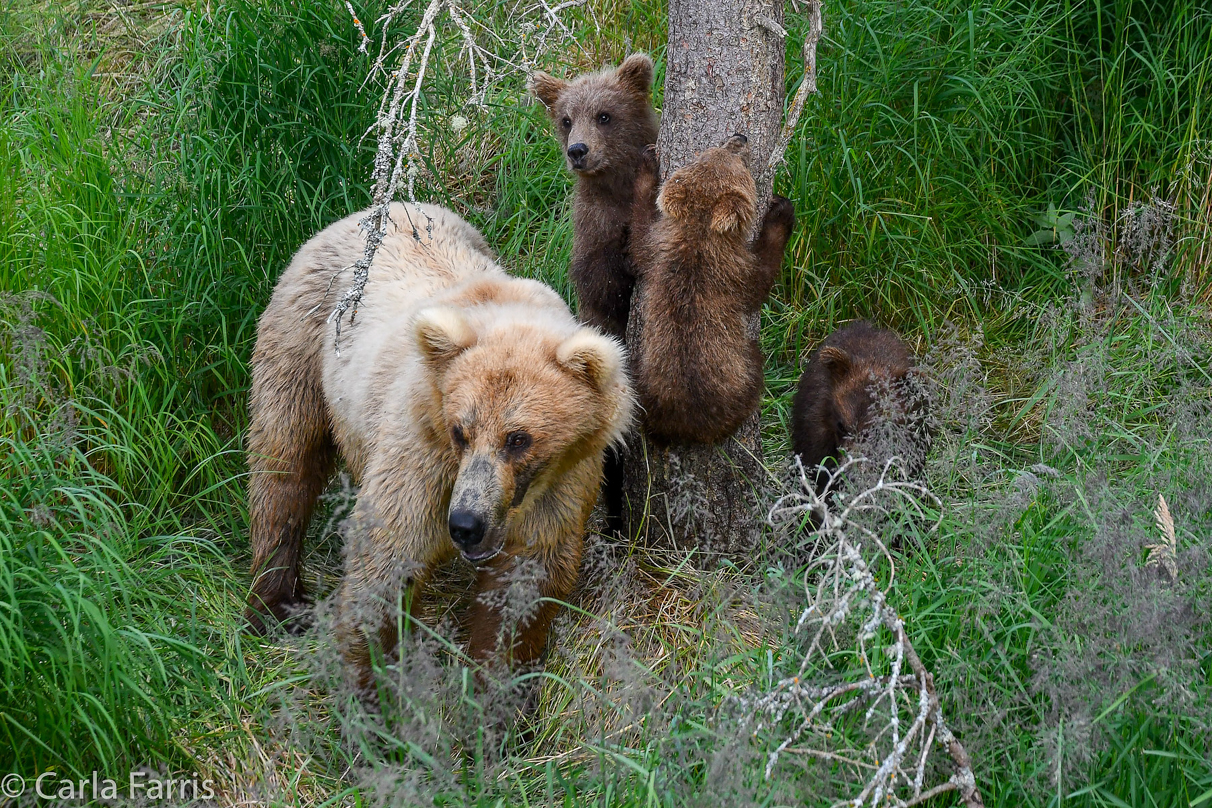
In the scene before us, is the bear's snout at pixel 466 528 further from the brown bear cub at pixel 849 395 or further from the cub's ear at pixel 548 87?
the cub's ear at pixel 548 87

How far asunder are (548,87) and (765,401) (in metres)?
1.91

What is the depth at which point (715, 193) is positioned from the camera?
3.78 m

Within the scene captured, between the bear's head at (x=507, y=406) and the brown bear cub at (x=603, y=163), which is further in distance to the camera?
the brown bear cub at (x=603, y=163)

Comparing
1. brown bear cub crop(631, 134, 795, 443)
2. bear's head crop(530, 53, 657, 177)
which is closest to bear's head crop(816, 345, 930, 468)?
brown bear cub crop(631, 134, 795, 443)

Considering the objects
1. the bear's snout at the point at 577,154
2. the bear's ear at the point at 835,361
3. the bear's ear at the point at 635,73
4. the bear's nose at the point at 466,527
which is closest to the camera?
the bear's nose at the point at 466,527

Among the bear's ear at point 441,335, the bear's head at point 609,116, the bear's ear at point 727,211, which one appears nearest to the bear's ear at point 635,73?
the bear's head at point 609,116

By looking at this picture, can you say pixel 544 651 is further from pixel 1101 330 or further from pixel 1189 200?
pixel 1189 200

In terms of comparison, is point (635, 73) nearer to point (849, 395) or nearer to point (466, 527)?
point (849, 395)

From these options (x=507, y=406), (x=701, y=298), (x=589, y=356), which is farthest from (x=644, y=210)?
(x=507, y=406)

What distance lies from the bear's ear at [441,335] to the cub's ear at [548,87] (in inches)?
87.0

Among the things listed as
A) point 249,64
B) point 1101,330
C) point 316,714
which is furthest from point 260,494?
point 1101,330

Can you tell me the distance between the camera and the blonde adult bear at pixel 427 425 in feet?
10.6

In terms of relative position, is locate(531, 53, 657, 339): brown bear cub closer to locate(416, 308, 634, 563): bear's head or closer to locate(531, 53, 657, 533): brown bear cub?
locate(531, 53, 657, 533): brown bear cub

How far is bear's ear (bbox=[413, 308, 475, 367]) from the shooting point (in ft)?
10.8
